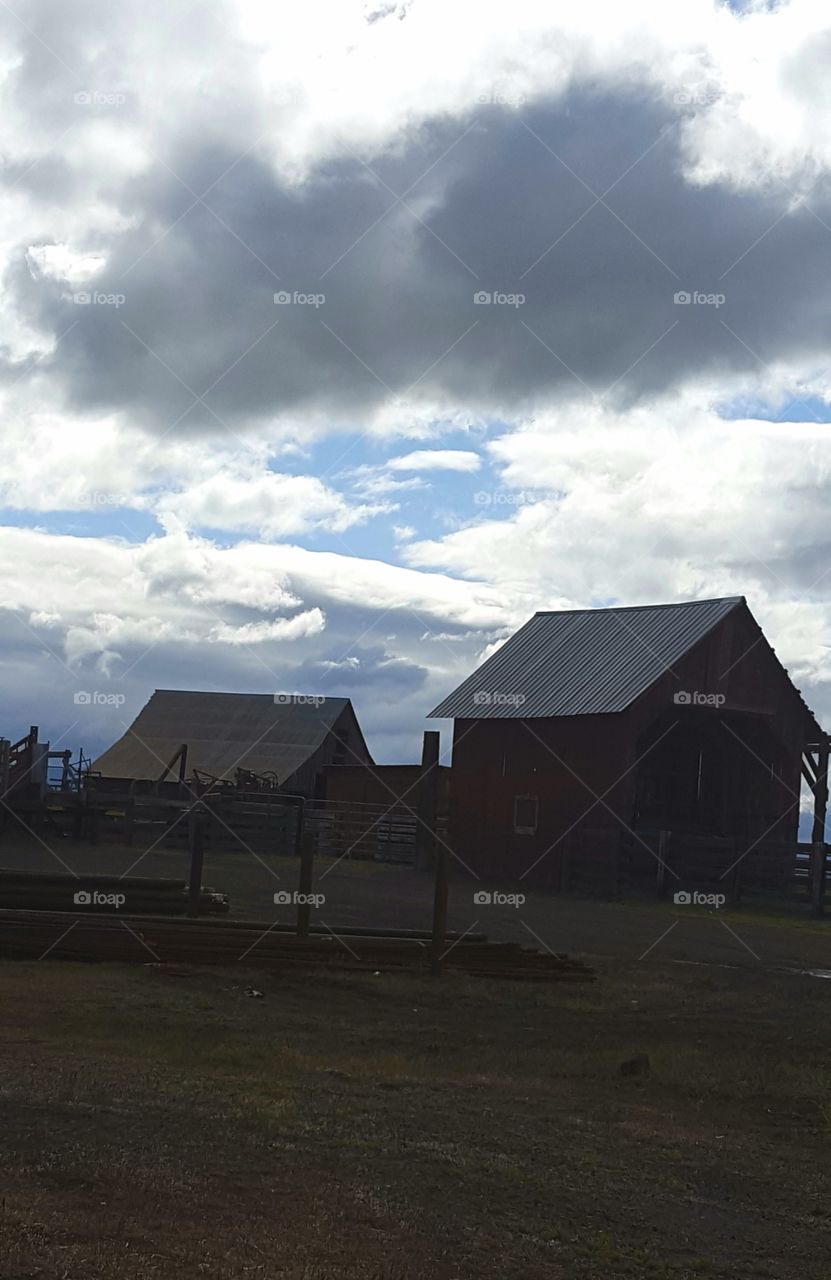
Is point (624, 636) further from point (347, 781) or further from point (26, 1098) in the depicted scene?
point (26, 1098)

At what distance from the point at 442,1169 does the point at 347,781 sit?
44.1 m

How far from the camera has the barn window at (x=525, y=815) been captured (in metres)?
40.6

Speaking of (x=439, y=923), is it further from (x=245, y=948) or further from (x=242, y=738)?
(x=242, y=738)

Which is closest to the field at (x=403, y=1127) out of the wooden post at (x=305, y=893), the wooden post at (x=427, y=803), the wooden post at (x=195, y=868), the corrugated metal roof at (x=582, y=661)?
the wooden post at (x=305, y=893)

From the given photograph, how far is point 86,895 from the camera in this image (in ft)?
63.5

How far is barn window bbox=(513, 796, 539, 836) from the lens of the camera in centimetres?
4062

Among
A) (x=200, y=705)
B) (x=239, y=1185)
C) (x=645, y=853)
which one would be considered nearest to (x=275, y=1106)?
(x=239, y=1185)

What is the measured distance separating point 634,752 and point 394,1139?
98.4ft

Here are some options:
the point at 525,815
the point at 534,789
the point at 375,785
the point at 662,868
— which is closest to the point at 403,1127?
the point at 662,868

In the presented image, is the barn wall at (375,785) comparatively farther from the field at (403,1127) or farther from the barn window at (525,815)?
the field at (403,1127)

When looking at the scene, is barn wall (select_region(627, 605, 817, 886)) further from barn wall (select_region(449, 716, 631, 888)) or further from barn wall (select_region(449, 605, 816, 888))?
barn wall (select_region(449, 716, 631, 888))

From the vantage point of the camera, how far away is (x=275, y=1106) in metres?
9.43

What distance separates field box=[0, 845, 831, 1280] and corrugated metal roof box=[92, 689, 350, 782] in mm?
44929

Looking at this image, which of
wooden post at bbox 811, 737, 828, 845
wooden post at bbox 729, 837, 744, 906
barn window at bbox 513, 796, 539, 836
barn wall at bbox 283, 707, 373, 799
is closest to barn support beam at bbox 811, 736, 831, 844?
wooden post at bbox 811, 737, 828, 845
